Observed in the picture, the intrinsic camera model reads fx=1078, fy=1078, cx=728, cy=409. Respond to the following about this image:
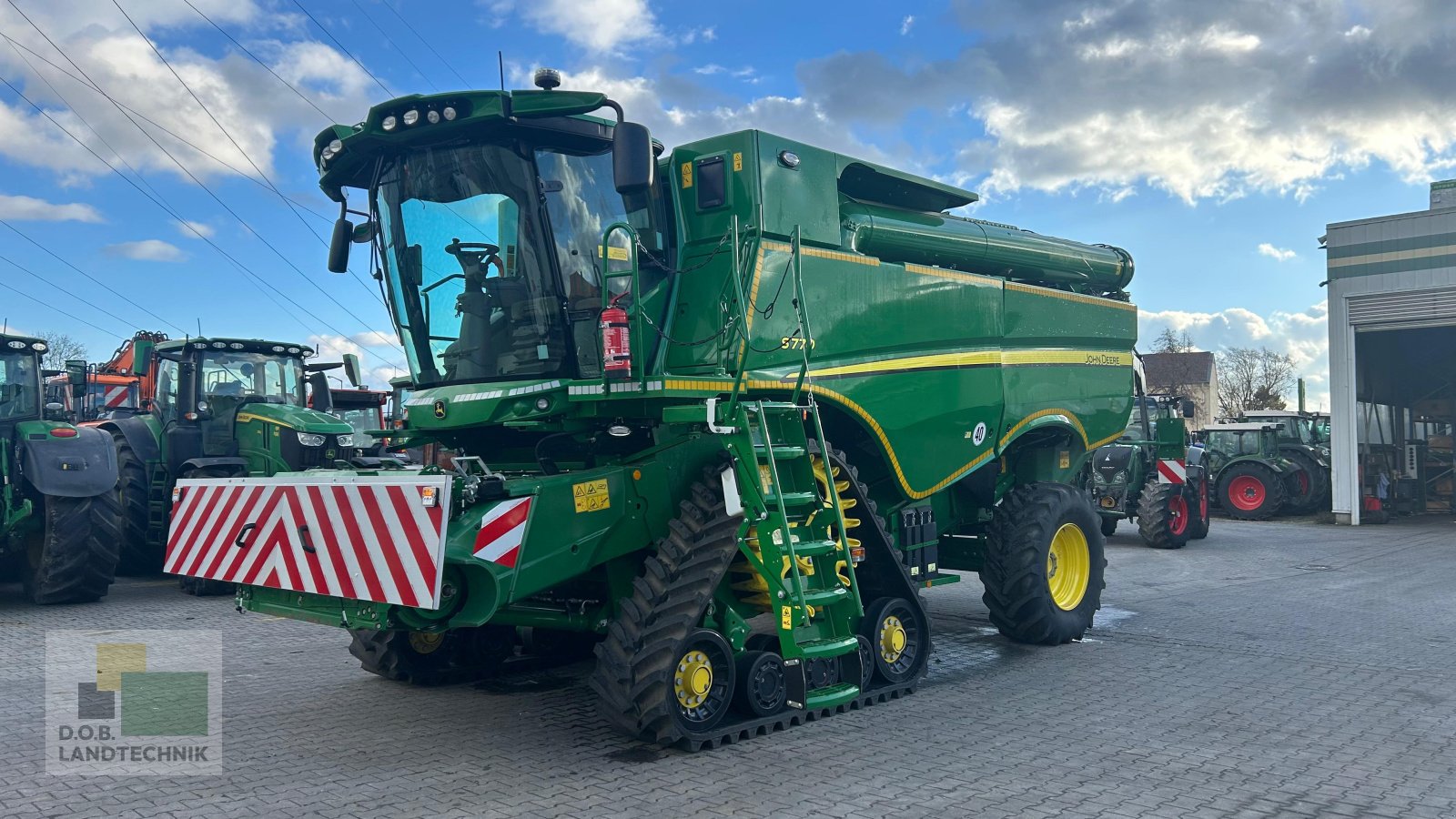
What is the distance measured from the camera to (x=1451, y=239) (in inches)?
Result: 733

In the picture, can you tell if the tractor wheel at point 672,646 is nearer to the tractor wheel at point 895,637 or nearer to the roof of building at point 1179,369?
the tractor wheel at point 895,637

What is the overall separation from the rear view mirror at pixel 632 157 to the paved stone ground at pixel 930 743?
9.17 feet

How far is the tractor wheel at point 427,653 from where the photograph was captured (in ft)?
22.5

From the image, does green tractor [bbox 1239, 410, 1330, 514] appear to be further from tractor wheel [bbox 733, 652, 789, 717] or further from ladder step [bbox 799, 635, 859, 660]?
tractor wheel [bbox 733, 652, 789, 717]

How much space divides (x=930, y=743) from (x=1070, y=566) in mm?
3683

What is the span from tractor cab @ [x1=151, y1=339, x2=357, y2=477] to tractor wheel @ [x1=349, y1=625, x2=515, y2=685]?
5607mm

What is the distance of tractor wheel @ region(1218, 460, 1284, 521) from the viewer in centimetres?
2172

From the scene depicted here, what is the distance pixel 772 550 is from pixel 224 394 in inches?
370

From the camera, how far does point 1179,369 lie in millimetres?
67688

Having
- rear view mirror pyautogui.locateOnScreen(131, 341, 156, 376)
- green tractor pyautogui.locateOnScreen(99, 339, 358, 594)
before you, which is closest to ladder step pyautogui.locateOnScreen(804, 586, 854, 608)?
green tractor pyautogui.locateOnScreen(99, 339, 358, 594)

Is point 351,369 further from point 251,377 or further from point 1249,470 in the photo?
point 1249,470

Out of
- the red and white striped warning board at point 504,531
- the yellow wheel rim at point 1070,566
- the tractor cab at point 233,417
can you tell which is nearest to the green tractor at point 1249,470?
the yellow wheel rim at point 1070,566

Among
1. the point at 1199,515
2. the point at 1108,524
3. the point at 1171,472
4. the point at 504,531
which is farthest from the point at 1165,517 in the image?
the point at 504,531

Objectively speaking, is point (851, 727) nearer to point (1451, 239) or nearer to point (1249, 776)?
point (1249, 776)
